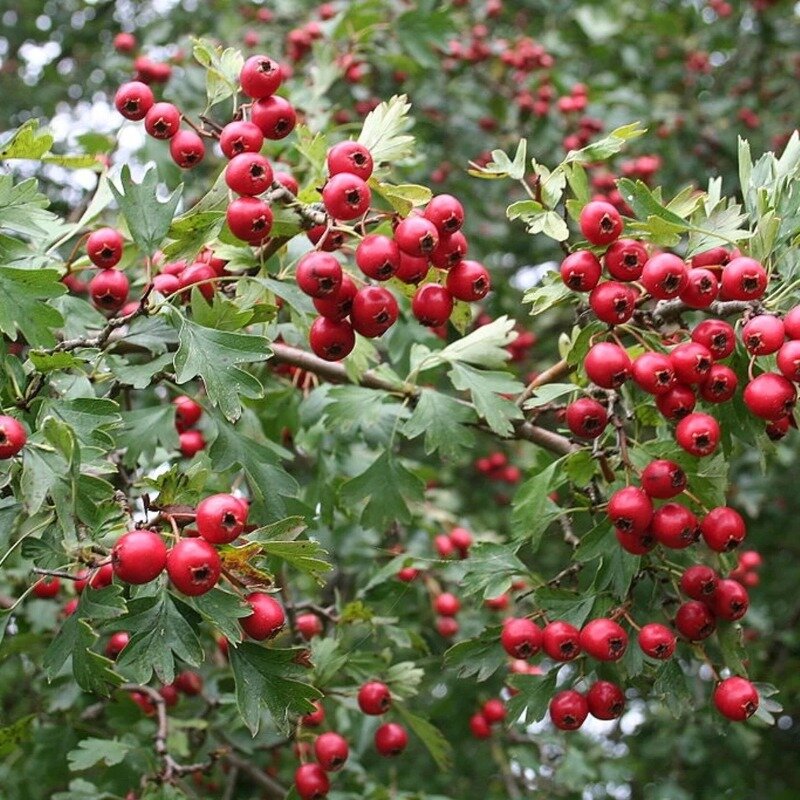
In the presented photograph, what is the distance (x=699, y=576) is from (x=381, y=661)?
86 cm

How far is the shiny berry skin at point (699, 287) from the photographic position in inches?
67.9

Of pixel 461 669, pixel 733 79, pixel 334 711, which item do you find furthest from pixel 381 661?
pixel 733 79

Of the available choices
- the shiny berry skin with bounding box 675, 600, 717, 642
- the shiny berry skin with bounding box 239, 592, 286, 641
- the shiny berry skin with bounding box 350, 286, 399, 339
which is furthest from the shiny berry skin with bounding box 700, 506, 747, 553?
the shiny berry skin with bounding box 239, 592, 286, 641

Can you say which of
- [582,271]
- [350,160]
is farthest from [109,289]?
[582,271]

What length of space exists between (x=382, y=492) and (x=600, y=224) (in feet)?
2.90

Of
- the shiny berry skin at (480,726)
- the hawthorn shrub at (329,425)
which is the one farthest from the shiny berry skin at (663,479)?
the shiny berry skin at (480,726)

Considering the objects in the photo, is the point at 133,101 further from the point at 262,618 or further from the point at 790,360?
the point at 790,360

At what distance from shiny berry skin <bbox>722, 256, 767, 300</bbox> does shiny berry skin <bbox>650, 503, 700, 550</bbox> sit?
396 mm

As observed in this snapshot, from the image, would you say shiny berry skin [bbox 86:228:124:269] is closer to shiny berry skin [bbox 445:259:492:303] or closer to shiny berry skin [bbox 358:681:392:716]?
shiny berry skin [bbox 445:259:492:303]

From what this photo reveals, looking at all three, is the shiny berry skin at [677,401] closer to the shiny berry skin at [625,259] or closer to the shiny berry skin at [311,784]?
the shiny berry skin at [625,259]

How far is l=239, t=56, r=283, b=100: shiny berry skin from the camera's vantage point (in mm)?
1823

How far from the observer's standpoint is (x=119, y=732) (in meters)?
2.55

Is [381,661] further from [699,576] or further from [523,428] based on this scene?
[699,576]

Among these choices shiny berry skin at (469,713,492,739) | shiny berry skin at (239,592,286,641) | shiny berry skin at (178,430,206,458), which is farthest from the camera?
shiny berry skin at (469,713,492,739)
